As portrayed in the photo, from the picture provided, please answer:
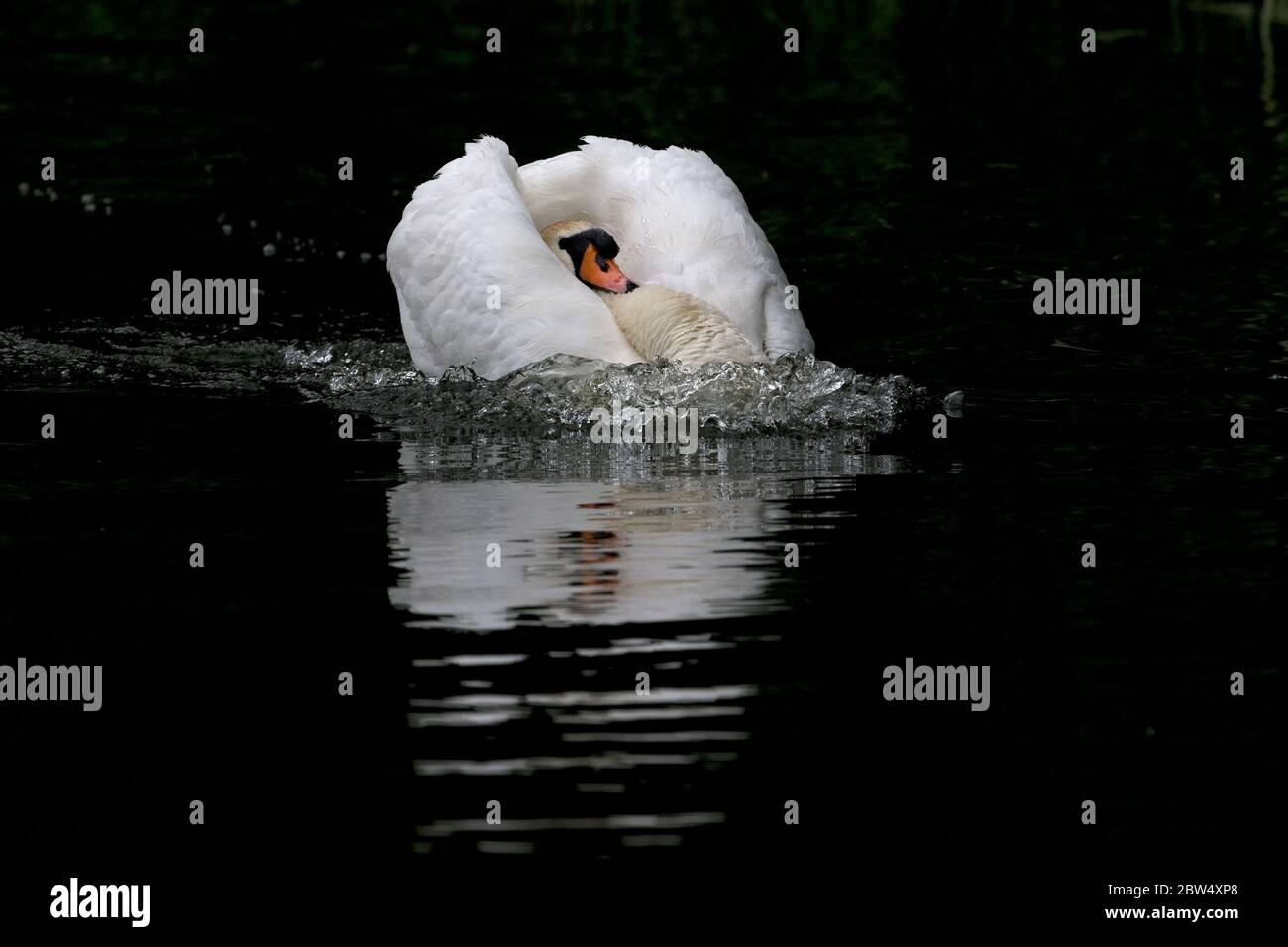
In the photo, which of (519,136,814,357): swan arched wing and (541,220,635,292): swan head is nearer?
(519,136,814,357): swan arched wing

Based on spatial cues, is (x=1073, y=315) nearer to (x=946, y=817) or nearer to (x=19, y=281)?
(x=19, y=281)

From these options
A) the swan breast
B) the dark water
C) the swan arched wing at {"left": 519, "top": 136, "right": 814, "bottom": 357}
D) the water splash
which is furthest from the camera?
the swan arched wing at {"left": 519, "top": 136, "right": 814, "bottom": 357}

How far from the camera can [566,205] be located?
11.8 meters

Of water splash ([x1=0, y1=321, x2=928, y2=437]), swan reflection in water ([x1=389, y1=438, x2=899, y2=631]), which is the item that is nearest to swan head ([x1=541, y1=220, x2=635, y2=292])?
water splash ([x1=0, y1=321, x2=928, y2=437])

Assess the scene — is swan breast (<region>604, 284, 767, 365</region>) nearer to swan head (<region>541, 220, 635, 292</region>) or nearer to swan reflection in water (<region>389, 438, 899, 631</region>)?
swan head (<region>541, 220, 635, 292</region>)

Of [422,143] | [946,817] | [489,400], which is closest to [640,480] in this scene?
[489,400]

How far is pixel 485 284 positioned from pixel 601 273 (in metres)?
0.73

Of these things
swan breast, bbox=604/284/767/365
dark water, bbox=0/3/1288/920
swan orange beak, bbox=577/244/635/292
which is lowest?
dark water, bbox=0/3/1288/920

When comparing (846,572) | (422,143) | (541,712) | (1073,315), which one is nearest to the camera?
(541,712)

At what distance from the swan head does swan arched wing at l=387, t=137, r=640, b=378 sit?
25cm

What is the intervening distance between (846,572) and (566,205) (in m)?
4.73

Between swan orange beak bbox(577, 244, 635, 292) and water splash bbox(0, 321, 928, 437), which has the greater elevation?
swan orange beak bbox(577, 244, 635, 292)

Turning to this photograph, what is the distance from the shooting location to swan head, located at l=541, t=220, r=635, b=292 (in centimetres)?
1111
